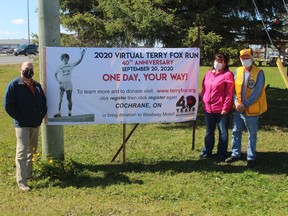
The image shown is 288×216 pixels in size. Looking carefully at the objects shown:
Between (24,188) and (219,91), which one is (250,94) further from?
(24,188)

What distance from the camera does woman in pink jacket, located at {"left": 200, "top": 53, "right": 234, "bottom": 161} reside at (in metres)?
6.49

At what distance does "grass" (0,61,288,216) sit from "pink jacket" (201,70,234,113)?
0.91 m

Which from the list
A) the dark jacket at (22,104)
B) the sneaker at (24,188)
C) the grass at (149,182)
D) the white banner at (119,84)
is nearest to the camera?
the grass at (149,182)

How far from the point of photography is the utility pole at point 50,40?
19.3ft

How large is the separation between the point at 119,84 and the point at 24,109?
1567mm

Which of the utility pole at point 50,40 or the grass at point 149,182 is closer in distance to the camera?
the grass at point 149,182

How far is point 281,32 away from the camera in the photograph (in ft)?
35.2

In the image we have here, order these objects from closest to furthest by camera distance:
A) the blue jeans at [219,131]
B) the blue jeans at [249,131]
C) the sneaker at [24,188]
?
the sneaker at [24,188] → the blue jeans at [249,131] → the blue jeans at [219,131]

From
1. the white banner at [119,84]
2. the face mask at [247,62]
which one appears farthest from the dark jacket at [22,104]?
the face mask at [247,62]

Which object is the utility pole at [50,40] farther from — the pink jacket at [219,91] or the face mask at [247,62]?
the face mask at [247,62]

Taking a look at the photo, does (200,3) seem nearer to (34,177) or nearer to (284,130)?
(284,130)

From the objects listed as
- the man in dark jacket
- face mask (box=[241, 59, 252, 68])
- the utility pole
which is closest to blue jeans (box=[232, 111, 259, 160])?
face mask (box=[241, 59, 252, 68])

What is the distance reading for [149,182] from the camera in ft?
18.8

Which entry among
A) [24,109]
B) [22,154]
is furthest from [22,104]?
[22,154]
